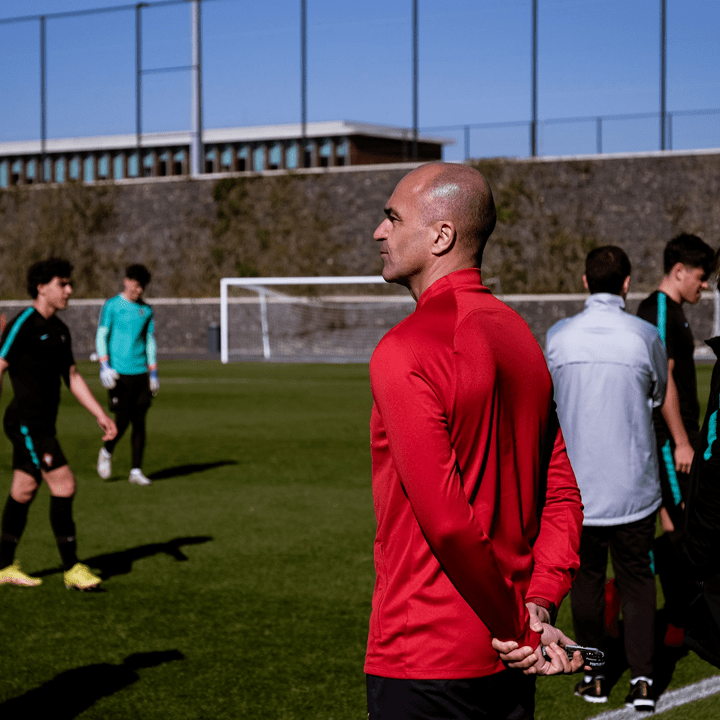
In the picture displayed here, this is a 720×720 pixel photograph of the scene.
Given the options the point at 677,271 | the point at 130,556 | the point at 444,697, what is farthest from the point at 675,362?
the point at 130,556

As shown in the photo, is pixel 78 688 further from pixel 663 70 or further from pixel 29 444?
pixel 663 70

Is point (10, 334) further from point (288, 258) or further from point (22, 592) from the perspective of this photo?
point (288, 258)

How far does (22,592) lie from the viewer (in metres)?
6.38

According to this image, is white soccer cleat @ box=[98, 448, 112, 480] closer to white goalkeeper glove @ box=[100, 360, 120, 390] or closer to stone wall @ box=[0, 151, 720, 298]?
white goalkeeper glove @ box=[100, 360, 120, 390]

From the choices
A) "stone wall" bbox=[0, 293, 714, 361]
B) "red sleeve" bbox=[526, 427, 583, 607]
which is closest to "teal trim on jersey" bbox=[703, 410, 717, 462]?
"red sleeve" bbox=[526, 427, 583, 607]

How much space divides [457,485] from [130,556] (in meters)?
5.80

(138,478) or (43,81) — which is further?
(43,81)

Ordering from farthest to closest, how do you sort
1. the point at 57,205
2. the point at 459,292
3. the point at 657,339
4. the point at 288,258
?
the point at 57,205, the point at 288,258, the point at 657,339, the point at 459,292

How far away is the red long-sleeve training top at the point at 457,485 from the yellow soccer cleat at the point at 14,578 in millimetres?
4888

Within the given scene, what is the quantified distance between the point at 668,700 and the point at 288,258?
36.6 metres

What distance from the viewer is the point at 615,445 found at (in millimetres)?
4438

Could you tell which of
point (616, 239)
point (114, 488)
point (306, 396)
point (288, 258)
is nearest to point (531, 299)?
point (616, 239)

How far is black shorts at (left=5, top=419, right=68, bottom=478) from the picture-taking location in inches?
249

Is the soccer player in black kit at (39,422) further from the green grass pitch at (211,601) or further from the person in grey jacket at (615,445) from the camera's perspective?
the person in grey jacket at (615,445)
